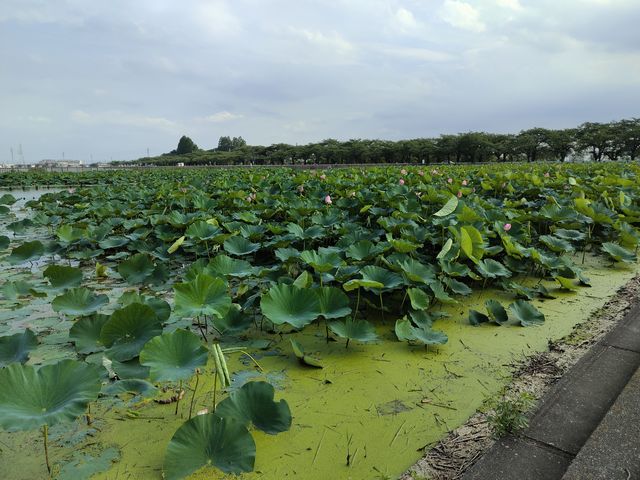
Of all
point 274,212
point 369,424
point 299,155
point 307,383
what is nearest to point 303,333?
point 307,383

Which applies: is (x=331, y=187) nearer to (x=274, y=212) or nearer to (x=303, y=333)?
(x=274, y=212)

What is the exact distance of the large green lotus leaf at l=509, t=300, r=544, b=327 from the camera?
2.30 meters

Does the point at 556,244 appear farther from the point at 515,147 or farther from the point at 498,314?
the point at 515,147

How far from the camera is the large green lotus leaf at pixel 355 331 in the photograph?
1884 mm

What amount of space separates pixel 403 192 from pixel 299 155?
44.5 metres

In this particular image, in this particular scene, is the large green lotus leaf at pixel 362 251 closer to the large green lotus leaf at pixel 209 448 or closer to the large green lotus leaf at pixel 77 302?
the large green lotus leaf at pixel 77 302

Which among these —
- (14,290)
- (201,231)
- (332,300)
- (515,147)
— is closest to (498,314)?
(332,300)

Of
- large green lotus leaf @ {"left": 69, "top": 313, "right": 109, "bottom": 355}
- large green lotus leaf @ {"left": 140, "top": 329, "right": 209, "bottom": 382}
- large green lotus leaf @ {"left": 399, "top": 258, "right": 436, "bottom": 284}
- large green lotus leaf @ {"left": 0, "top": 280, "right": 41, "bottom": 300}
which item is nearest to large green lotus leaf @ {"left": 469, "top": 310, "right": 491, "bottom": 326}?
large green lotus leaf @ {"left": 399, "top": 258, "right": 436, "bottom": 284}

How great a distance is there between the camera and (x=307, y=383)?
1.70m

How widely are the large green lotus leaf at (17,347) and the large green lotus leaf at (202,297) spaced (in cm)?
61

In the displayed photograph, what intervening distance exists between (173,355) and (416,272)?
1413 millimetres

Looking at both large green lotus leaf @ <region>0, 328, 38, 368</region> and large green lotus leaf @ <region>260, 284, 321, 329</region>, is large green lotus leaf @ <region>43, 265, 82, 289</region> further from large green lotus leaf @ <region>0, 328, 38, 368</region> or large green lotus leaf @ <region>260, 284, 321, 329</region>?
large green lotus leaf @ <region>260, 284, 321, 329</region>

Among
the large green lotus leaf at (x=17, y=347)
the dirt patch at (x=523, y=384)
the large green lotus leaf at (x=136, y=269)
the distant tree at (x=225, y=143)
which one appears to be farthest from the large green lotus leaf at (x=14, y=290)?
the distant tree at (x=225, y=143)

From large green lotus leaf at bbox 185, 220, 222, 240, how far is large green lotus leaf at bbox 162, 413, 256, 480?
2.12 meters
